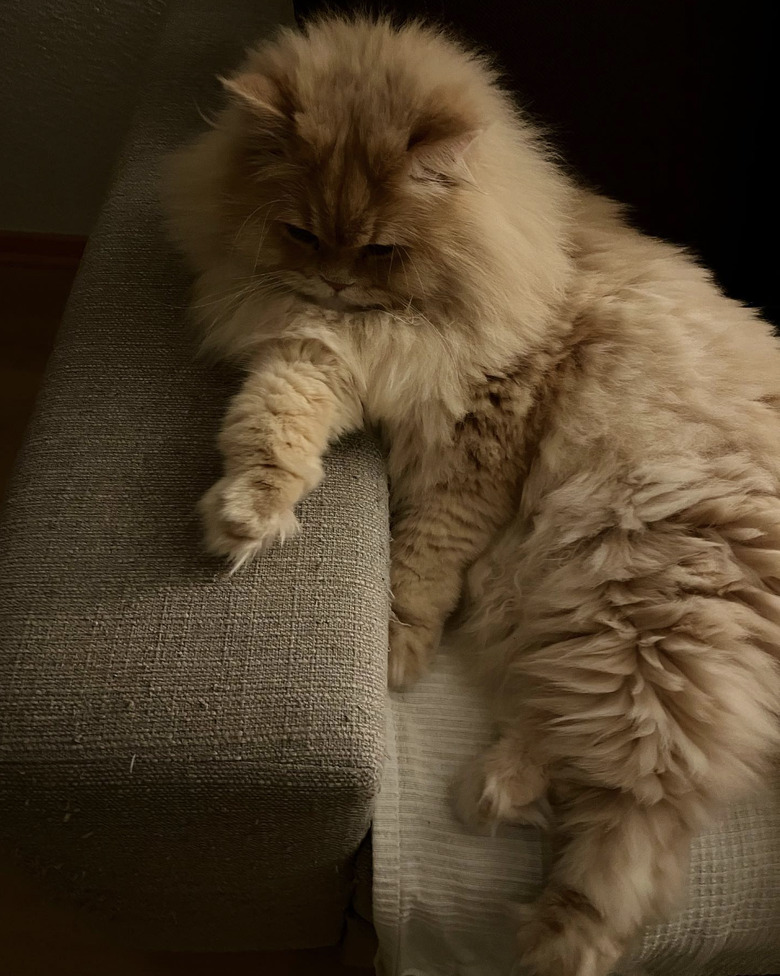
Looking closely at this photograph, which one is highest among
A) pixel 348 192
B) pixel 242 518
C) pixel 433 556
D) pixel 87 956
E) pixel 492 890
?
pixel 348 192

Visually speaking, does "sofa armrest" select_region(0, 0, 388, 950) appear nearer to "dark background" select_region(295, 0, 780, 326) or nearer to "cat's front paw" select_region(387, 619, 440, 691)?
"cat's front paw" select_region(387, 619, 440, 691)

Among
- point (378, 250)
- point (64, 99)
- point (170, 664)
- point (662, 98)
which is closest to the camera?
point (170, 664)

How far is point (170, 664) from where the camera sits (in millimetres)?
791

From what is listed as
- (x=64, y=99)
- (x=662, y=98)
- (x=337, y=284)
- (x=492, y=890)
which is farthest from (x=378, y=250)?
(x=64, y=99)

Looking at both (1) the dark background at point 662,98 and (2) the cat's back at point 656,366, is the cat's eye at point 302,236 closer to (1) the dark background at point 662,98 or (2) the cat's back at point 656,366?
(2) the cat's back at point 656,366

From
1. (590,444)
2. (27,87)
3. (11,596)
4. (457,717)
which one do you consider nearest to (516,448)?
(590,444)

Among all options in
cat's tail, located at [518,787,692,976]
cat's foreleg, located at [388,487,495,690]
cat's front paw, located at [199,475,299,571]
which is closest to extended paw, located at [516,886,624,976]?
cat's tail, located at [518,787,692,976]

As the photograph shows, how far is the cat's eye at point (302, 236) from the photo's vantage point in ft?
3.30

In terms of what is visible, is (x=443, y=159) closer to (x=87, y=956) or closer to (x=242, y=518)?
(x=242, y=518)

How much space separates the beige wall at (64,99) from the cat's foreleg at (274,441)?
129cm

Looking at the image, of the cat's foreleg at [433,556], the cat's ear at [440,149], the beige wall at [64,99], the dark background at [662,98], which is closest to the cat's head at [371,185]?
the cat's ear at [440,149]

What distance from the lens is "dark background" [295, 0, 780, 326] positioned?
1248 mm

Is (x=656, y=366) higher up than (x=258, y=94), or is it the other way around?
A: (x=258, y=94)

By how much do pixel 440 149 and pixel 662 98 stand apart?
2.07 ft
